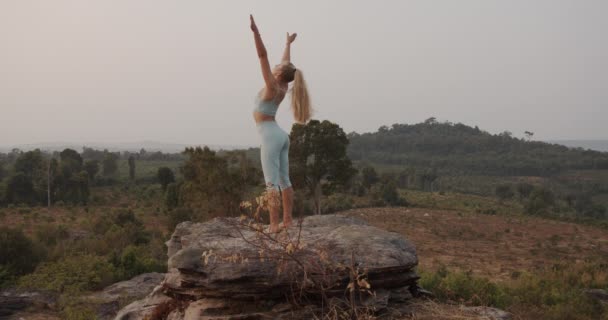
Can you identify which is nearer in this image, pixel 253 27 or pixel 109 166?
pixel 253 27

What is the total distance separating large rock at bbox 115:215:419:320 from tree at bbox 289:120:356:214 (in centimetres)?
1767

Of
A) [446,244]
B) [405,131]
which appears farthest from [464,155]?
[446,244]

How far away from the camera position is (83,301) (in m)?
11.7

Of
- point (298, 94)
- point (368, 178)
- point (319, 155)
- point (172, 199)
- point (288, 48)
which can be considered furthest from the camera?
point (368, 178)

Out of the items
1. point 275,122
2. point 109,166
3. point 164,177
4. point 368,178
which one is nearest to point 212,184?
point 275,122

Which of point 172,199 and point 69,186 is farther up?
point 69,186

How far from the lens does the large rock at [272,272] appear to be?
589 cm

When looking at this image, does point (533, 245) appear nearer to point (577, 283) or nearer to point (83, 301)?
point (577, 283)

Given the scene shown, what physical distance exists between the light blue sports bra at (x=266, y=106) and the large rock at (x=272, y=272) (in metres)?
1.73

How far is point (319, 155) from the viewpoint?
82.6ft

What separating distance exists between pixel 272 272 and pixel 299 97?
2584 millimetres

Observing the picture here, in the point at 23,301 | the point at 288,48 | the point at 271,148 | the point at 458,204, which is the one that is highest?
the point at 288,48

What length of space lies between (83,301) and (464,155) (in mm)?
89449

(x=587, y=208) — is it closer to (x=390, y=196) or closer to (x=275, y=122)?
(x=390, y=196)
